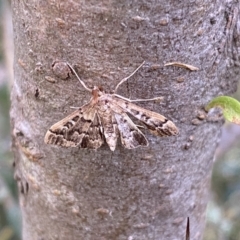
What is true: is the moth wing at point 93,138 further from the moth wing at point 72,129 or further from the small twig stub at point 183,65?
the small twig stub at point 183,65

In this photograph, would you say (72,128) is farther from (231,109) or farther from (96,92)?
(231,109)

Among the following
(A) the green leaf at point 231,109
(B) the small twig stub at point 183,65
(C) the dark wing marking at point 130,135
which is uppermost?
(B) the small twig stub at point 183,65

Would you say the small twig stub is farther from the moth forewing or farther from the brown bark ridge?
the moth forewing

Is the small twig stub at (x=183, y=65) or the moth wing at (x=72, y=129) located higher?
the small twig stub at (x=183, y=65)

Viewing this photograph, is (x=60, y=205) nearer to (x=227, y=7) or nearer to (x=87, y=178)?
(x=87, y=178)

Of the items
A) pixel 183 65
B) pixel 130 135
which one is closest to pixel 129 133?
pixel 130 135

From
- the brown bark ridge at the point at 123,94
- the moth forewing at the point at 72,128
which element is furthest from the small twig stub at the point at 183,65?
the moth forewing at the point at 72,128

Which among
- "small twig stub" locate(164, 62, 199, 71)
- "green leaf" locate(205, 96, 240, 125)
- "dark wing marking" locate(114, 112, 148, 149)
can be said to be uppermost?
"small twig stub" locate(164, 62, 199, 71)

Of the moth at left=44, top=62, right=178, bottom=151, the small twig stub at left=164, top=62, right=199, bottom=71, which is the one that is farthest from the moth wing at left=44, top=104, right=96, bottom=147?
the small twig stub at left=164, top=62, right=199, bottom=71
